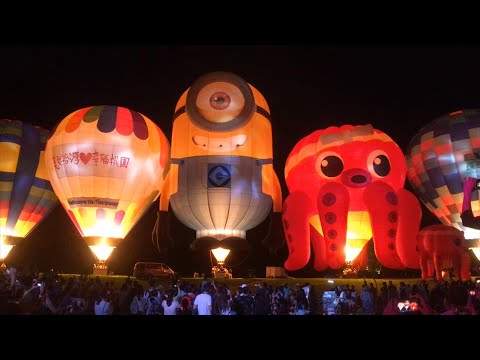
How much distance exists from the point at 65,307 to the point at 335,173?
3936 mm

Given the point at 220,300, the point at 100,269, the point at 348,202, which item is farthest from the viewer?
the point at 100,269

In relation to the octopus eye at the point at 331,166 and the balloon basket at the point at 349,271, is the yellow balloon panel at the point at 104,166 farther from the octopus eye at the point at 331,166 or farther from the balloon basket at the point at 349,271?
the balloon basket at the point at 349,271

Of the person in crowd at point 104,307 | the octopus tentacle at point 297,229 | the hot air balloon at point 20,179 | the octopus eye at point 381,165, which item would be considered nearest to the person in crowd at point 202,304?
the person in crowd at point 104,307

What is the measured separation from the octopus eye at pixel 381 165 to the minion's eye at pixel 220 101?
2.09m

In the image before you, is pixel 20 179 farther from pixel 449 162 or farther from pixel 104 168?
pixel 449 162

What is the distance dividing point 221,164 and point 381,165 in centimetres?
213

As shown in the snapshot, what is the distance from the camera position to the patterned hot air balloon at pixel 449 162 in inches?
336

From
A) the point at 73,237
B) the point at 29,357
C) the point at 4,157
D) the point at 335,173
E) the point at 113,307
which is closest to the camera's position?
the point at 29,357

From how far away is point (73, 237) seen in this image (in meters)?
11.4

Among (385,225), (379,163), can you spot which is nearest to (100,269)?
(385,225)

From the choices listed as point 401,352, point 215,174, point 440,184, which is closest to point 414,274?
point 440,184

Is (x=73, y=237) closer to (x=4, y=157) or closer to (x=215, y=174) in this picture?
(x=4, y=157)

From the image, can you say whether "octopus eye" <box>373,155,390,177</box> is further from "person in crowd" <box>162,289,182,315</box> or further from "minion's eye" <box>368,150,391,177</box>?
"person in crowd" <box>162,289,182,315</box>

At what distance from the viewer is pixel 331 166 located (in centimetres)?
771
